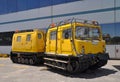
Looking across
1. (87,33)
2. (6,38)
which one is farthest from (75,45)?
(6,38)

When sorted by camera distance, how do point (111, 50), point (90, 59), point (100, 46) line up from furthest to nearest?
point (111, 50), point (100, 46), point (90, 59)

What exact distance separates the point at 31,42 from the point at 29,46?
1.68 ft

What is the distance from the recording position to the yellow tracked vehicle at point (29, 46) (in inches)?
730

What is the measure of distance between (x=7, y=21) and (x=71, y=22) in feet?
75.5

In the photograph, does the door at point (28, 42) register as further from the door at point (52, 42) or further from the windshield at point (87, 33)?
the windshield at point (87, 33)

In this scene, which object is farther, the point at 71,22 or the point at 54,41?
the point at 54,41

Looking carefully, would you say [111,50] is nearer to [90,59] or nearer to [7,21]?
[90,59]

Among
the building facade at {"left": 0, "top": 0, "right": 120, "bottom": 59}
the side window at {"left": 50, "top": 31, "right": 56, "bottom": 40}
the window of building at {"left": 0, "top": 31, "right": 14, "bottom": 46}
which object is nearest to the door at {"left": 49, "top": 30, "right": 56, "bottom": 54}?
the side window at {"left": 50, "top": 31, "right": 56, "bottom": 40}

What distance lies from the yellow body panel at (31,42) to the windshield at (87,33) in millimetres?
5613

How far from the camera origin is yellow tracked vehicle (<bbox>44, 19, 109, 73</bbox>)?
1266 cm

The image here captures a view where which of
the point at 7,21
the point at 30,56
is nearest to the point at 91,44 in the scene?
the point at 30,56

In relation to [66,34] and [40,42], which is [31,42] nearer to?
[40,42]

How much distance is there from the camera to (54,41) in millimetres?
15273

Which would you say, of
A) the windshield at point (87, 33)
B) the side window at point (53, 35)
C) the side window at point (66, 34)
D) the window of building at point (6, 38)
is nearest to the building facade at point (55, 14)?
the window of building at point (6, 38)
